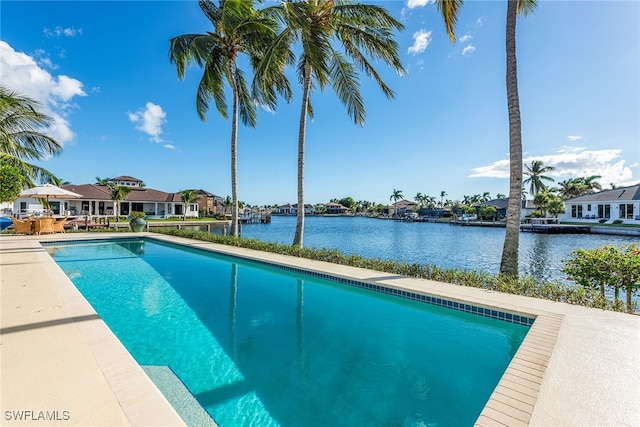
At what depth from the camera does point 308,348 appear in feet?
14.6

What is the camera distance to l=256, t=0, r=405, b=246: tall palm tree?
905 cm

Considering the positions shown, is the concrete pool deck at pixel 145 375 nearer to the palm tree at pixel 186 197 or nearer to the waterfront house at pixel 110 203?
the waterfront house at pixel 110 203

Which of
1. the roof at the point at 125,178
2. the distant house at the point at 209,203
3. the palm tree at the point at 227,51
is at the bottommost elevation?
the distant house at the point at 209,203

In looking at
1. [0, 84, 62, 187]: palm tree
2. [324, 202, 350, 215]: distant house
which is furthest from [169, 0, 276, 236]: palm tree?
[324, 202, 350, 215]: distant house

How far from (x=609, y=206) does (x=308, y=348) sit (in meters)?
46.5

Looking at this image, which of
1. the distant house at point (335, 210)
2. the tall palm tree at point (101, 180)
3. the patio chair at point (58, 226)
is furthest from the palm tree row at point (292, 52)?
the distant house at point (335, 210)

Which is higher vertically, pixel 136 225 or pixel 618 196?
pixel 618 196

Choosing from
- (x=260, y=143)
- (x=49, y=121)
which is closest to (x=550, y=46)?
(x=49, y=121)

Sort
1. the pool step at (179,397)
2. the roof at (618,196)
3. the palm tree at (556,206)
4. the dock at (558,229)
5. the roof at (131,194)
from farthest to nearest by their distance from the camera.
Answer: the palm tree at (556,206) → the roof at (618,196) → the roof at (131,194) → the dock at (558,229) → the pool step at (179,397)

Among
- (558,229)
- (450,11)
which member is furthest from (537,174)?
(450,11)

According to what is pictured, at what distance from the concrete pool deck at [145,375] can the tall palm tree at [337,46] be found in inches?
305

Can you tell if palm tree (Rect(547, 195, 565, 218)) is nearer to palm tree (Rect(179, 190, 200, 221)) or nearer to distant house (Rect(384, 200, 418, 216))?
distant house (Rect(384, 200, 418, 216))

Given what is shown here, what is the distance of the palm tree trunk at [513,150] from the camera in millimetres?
6934

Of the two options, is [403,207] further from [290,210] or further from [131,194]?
[131,194]
